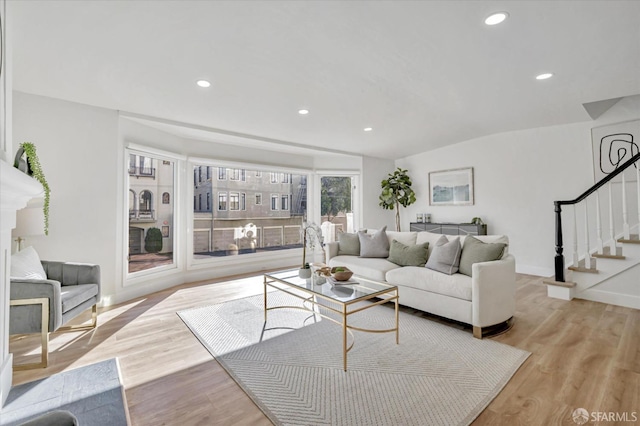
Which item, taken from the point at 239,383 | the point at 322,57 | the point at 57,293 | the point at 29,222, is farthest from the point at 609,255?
the point at 29,222

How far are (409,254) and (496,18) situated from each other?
2.45 metres

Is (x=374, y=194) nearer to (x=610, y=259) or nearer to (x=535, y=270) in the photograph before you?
(x=535, y=270)

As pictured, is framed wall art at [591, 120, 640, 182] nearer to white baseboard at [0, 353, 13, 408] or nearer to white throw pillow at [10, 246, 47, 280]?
white baseboard at [0, 353, 13, 408]

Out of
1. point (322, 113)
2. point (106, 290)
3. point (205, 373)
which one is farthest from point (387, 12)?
point (106, 290)

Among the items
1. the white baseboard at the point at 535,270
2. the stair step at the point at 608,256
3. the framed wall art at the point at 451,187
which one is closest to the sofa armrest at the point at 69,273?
the stair step at the point at 608,256

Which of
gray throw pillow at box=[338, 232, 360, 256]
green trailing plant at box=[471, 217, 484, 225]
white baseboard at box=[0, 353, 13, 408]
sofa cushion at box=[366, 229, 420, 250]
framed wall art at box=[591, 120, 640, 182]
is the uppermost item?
framed wall art at box=[591, 120, 640, 182]

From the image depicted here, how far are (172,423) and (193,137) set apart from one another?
A: 4204 millimetres

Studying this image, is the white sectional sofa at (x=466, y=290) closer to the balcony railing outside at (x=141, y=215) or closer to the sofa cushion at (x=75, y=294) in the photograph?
the sofa cushion at (x=75, y=294)

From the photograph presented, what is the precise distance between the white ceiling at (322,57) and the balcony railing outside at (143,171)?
81cm

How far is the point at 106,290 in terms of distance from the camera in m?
3.68

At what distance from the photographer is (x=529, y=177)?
17.3ft

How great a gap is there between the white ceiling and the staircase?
1209 millimetres

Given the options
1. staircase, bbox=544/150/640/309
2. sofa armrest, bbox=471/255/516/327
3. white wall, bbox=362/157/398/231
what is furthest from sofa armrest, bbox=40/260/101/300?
staircase, bbox=544/150/640/309

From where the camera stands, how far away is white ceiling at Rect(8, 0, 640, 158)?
2111mm
